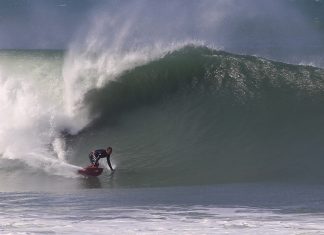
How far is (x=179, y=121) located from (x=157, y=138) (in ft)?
3.49

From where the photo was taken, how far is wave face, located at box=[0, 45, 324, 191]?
1501 centimetres

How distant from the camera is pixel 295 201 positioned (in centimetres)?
1100

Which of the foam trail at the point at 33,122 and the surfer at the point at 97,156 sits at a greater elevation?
the foam trail at the point at 33,122

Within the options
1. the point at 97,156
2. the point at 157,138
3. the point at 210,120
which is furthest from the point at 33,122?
the point at 210,120

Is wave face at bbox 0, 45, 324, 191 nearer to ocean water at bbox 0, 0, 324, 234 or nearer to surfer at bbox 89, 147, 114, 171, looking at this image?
ocean water at bbox 0, 0, 324, 234

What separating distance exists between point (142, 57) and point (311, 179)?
9372 millimetres

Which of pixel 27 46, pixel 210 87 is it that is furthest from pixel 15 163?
pixel 27 46

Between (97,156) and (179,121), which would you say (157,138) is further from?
(97,156)

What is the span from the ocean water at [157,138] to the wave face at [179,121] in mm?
34

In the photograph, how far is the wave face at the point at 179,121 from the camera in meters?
15.0

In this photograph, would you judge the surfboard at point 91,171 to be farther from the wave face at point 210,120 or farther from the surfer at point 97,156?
the wave face at point 210,120

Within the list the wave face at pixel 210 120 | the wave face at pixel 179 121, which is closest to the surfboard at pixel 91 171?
the wave face at pixel 179 121

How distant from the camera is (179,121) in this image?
18.0 m

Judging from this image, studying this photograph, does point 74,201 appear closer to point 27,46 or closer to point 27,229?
point 27,229
